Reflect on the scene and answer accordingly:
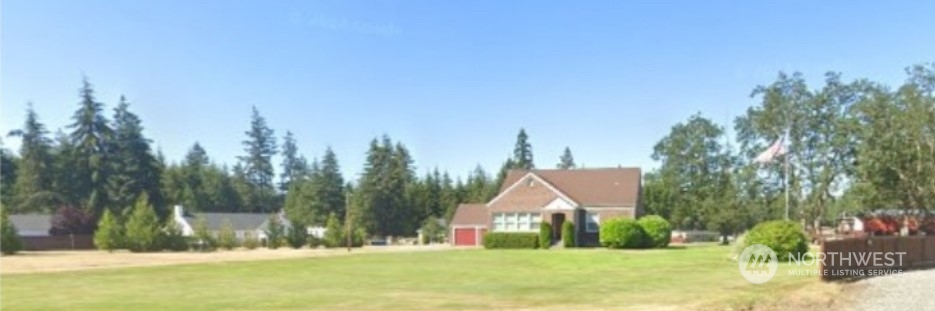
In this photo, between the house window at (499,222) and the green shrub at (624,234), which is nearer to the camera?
the green shrub at (624,234)

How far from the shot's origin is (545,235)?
48.3 m

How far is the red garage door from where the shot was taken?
6444cm

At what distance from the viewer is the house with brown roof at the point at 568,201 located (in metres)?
52.2

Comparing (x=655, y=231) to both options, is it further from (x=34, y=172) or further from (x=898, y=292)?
(x=34, y=172)

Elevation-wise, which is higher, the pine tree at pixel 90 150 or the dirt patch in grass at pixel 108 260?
the pine tree at pixel 90 150

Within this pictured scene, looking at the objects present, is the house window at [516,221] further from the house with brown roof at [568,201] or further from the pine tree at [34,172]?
the pine tree at [34,172]

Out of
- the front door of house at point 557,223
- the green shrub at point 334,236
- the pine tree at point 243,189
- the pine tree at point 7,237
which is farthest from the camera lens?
the pine tree at point 243,189

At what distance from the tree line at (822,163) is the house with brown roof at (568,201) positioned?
1056cm

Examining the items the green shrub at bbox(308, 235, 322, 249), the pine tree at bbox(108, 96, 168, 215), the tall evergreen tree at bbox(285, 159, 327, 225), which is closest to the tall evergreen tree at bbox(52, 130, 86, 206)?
the pine tree at bbox(108, 96, 168, 215)

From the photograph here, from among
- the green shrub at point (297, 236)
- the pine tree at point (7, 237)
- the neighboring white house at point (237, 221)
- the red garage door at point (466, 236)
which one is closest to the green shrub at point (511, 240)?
the red garage door at point (466, 236)

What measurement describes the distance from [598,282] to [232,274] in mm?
11619

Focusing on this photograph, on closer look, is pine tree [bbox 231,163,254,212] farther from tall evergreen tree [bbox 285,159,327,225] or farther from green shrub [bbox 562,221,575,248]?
green shrub [bbox 562,221,575,248]

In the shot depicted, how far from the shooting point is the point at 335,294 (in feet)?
56.7

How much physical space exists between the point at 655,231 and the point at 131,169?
5987cm
